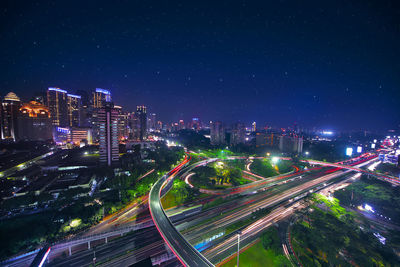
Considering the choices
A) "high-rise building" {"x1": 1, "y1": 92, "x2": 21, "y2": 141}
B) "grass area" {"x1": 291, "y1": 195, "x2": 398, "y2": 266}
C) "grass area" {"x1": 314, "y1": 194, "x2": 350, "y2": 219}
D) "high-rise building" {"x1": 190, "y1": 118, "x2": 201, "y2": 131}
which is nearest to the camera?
"grass area" {"x1": 291, "y1": 195, "x2": 398, "y2": 266}

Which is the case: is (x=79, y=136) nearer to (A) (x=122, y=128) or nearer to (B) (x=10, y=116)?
(A) (x=122, y=128)

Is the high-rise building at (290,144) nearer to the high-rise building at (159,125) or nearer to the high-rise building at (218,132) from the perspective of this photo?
the high-rise building at (218,132)

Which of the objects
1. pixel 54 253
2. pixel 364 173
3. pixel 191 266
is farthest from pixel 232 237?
pixel 364 173

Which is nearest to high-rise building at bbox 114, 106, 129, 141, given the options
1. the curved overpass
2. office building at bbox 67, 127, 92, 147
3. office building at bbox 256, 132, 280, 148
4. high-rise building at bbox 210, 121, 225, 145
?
office building at bbox 67, 127, 92, 147

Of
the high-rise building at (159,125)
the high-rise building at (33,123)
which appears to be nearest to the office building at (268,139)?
the high-rise building at (33,123)

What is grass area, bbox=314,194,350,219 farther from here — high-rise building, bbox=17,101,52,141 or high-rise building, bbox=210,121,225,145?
high-rise building, bbox=17,101,52,141
